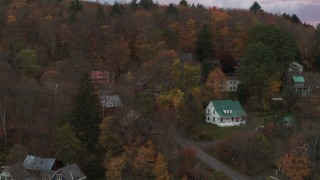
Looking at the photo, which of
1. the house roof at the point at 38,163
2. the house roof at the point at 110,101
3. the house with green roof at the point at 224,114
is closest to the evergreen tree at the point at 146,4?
the house with green roof at the point at 224,114

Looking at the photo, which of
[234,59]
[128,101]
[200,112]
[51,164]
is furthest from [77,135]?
[234,59]

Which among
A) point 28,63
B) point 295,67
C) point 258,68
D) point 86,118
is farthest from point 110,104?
point 295,67

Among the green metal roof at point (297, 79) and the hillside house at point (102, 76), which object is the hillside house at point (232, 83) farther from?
the hillside house at point (102, 76)

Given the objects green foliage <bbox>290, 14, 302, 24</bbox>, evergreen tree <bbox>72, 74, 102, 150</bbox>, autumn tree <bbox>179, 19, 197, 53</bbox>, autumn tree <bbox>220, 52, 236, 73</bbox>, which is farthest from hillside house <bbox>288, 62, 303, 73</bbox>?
evergreen tree <bbox>72, 74, 102, 150</bbox>

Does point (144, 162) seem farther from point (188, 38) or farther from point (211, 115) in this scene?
point (188, 38)

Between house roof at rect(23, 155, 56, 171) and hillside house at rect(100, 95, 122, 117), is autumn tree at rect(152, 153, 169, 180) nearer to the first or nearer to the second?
house roof at rect(23, 155, 56, 171)
